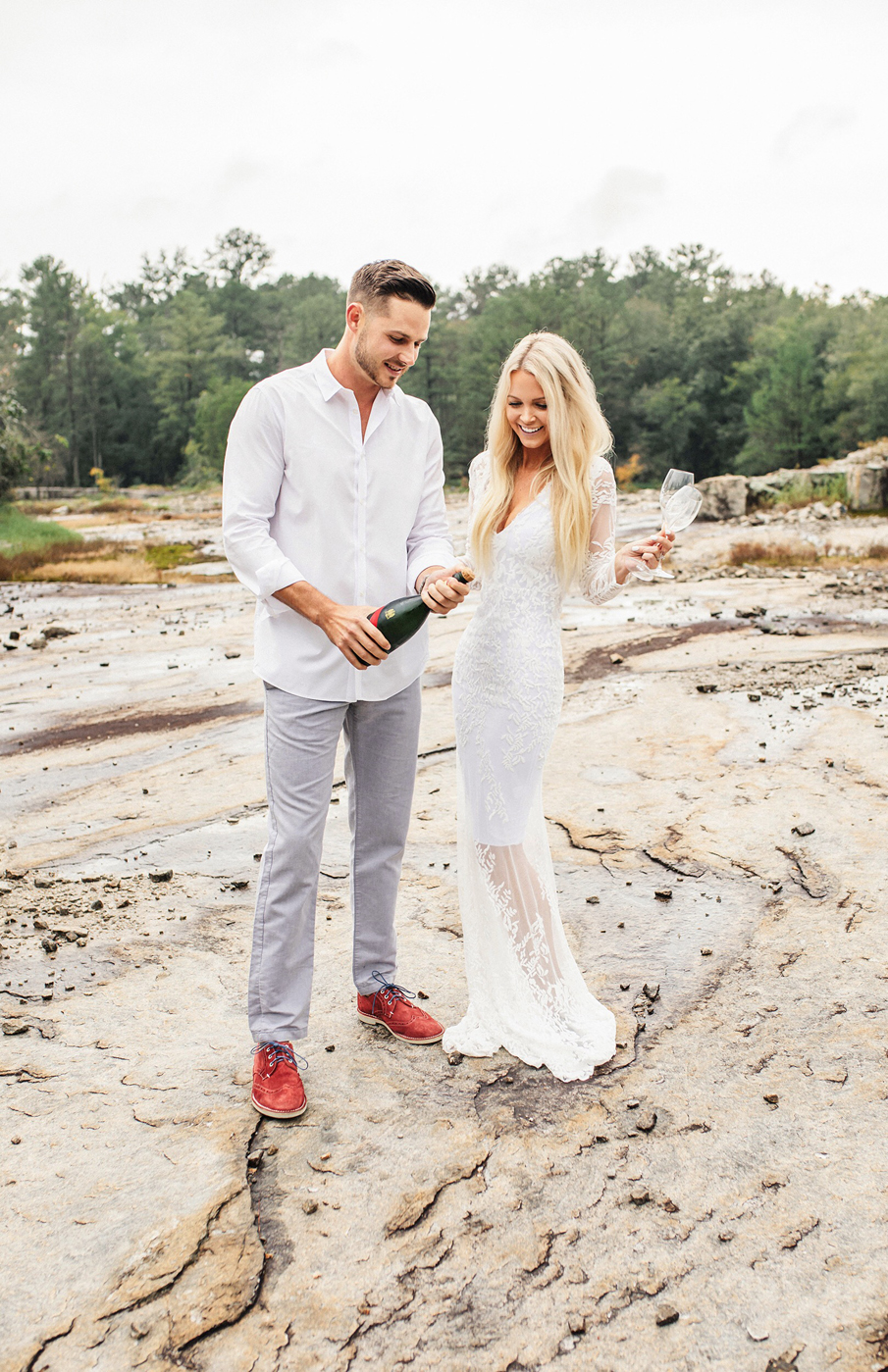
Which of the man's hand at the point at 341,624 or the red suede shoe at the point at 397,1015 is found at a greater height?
the man's hand at the point at 341,624

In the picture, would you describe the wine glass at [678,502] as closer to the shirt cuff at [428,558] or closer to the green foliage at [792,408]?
the shirt cuff at [428,558]

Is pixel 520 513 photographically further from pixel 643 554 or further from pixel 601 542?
pixel 643 554

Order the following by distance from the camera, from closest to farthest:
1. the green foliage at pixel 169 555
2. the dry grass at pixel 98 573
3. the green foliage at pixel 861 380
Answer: the dry grass at pixel 98 573 → the green foliage at pixel 169 555 → the green foliage at pixel 861 380

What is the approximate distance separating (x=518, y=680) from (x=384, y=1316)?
1745 millimetres

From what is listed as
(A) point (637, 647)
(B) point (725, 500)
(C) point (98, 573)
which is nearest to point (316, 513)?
(A) point (637, 647)

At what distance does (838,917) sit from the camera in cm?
386

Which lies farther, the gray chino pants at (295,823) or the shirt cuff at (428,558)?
the shirt cuff at (428,558)

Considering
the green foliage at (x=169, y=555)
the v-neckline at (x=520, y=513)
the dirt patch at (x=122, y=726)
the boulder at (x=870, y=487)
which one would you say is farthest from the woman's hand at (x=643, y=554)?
the boulder at (x=870, y=487)

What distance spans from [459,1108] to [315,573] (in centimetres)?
166

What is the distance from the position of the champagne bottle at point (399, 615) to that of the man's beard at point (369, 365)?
62cm

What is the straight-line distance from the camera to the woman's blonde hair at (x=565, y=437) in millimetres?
2943

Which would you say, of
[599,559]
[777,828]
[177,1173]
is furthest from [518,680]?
[777,828]

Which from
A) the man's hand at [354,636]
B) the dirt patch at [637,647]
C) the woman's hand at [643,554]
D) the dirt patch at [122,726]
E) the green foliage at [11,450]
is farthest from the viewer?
the green foliage at [11,450]

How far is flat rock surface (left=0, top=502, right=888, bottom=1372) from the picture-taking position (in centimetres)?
210
